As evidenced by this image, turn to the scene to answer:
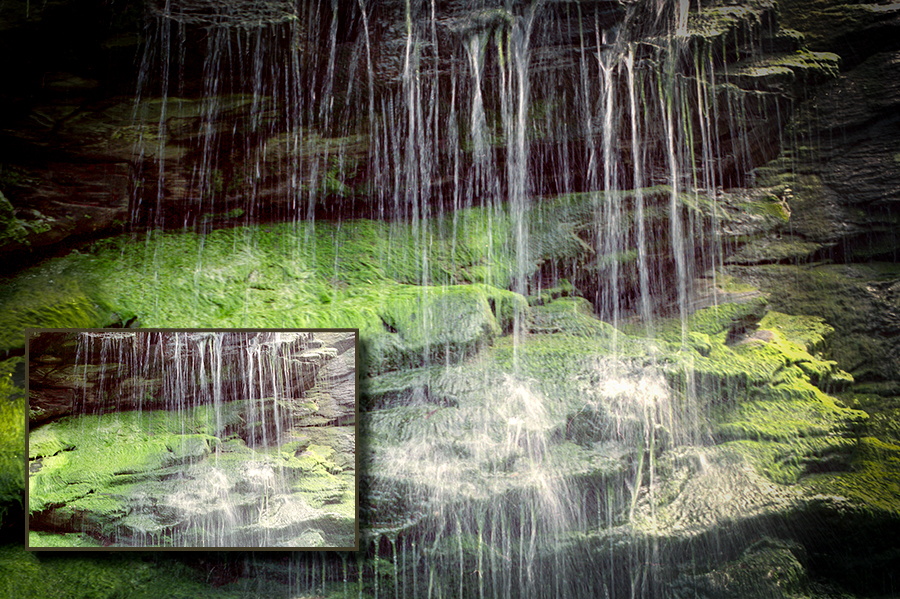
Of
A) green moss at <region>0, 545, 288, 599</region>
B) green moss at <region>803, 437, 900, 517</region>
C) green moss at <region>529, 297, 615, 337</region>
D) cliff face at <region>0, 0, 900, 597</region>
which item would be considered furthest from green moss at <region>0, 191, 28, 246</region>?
green moss at <region>803, 437, 900, 517</region>

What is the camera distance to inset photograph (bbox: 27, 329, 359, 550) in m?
3.05

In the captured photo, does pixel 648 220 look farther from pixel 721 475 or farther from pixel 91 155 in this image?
pixel 91 155

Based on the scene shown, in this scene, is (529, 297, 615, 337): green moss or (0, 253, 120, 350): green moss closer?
(0, 253, 120, 350): green moss

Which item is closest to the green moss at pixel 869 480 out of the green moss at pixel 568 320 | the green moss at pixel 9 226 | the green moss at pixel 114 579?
the green moss at pixel 568 320

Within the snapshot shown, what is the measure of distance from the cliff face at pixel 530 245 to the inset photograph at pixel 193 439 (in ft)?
0.85

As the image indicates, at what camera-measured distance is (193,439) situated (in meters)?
3.13

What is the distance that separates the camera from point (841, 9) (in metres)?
4.08

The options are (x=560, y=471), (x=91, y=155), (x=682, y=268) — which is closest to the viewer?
(x=560, y=471)

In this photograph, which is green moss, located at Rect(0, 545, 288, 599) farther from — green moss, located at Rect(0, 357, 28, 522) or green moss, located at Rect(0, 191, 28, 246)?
green moss, located at Rect(0, 191, 28, 246)

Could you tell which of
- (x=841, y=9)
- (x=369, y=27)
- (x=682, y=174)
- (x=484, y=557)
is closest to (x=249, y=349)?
(x=484, y=557)

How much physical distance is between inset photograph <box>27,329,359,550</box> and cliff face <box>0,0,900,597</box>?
258mm

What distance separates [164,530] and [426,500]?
5.23 ft

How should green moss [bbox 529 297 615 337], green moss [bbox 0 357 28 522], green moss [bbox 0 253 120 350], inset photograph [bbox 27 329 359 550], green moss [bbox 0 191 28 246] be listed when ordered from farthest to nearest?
1. green moss [bbox 529 297 615 337]
2. green moss [bbox 0 191 28 246]
3. green moss [bbox 0 253 120 350]
4. green moss [bbox 0 357 28 522]
5. inset photograph [bbox 27 329 359 550]

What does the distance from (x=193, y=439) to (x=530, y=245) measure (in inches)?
113
